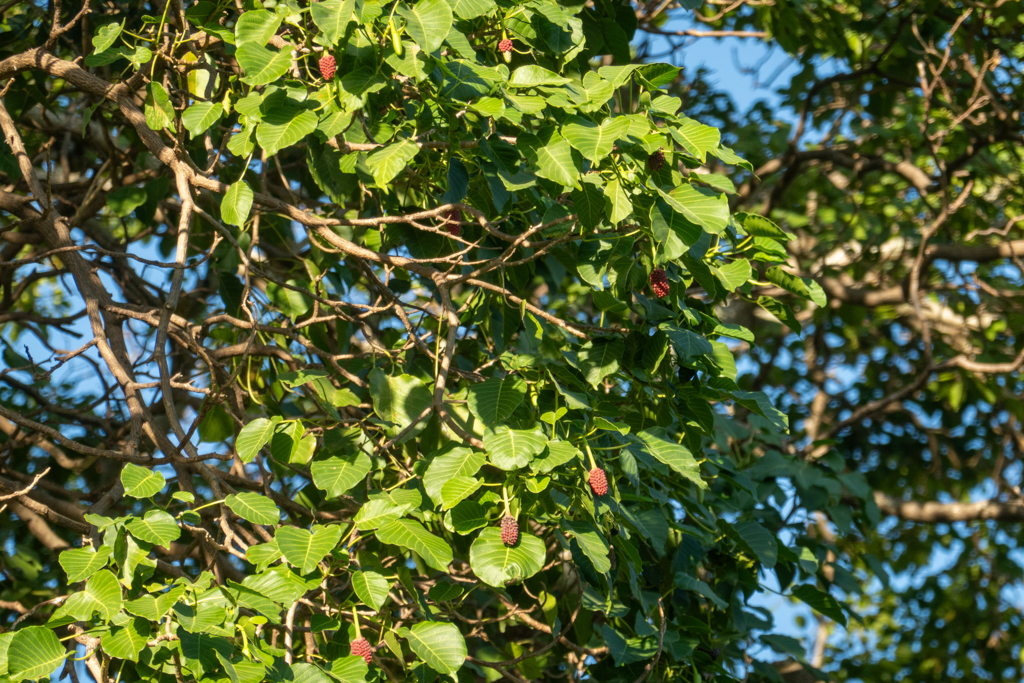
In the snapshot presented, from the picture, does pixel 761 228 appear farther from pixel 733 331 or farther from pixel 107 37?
pixel 107 37

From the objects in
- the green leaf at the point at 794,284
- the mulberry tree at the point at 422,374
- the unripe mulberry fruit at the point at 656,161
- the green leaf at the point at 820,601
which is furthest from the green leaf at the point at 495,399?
the green leaf at the point at 820,601

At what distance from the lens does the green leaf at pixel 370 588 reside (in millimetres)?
1473

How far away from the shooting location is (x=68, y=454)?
2814 mm

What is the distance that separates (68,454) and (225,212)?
4.93 feet

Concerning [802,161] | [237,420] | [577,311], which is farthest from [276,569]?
[802,161]

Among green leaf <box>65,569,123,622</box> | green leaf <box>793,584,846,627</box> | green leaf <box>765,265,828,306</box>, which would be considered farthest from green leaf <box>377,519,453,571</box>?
green leaf <box>793,584,846,627</box>

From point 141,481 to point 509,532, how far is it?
0.61 metres

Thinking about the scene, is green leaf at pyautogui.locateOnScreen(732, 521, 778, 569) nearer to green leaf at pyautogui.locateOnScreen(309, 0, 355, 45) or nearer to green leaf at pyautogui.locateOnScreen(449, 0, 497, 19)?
green leaf at pyautogui.locateOnScreen(449, 0, 497, 19)

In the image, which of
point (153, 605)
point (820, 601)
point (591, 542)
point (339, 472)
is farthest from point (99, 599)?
point (820, 601)

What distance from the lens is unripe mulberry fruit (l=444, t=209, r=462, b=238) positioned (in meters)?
1.78

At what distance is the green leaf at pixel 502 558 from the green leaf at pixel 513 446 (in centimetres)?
13

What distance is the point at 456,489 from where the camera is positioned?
142cm

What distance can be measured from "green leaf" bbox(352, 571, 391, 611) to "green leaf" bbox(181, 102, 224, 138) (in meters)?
0.89

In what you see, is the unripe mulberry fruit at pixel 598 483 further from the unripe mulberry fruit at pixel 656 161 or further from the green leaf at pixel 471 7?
the green leaf at pixel 471 7
